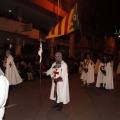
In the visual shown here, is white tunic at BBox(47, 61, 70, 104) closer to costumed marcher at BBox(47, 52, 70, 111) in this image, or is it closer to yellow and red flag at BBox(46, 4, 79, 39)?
costumed marcher at BBox(47, 52, 70, 111)

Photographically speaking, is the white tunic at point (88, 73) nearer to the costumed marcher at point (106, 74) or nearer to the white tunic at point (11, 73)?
the costumed marcher at point (106, 74)

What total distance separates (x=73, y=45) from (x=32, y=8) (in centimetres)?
1380

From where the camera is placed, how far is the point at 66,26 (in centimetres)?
1301

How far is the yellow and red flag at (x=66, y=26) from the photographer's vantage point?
1286 cm

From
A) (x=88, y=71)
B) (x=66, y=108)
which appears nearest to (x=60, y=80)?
(x=66, y=108)

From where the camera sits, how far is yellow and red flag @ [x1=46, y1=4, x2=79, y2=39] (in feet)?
42.2

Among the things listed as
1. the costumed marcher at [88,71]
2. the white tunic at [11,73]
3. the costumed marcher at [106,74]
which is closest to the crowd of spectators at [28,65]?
the white tunic at [11,73]

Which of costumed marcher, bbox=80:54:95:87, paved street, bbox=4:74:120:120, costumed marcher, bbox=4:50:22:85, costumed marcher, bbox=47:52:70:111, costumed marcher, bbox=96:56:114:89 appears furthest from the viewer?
costumed marcher, bbox=80:54:95:87

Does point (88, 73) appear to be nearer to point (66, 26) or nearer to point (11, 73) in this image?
point (66, 26)

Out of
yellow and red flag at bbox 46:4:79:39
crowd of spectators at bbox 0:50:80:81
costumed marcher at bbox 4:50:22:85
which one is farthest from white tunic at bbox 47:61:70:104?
crowd of spectators at bbox 0:50:80:81

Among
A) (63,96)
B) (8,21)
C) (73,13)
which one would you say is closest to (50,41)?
(8,21)

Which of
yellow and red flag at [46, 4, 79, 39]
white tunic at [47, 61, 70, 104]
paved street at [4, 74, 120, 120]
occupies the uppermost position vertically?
yellow and red flag at [46, 4, 79, 39]

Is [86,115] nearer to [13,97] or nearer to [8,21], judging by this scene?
[13,97]

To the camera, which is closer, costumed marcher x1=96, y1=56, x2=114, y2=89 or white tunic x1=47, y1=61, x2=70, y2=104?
white tunic x1=47, y1=61, x2=70, y2=104
